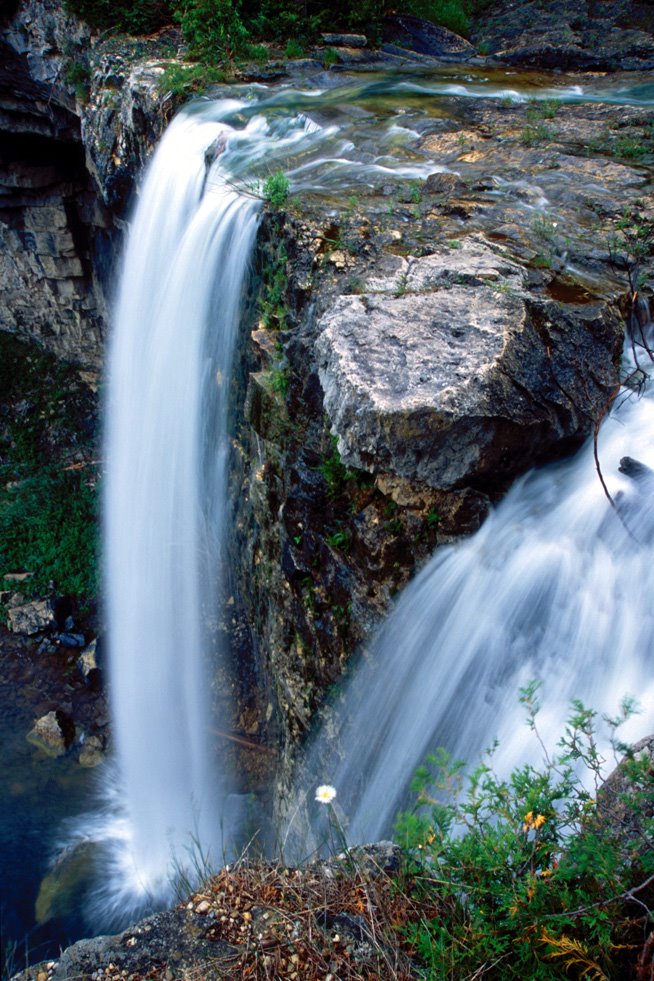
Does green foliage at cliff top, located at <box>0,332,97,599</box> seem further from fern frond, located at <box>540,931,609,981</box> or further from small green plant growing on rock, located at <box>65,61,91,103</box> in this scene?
fern frond, located at <box>540,931,609,981</box>

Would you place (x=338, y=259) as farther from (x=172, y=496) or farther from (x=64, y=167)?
(x=64, y=167)

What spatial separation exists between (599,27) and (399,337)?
9.54 m

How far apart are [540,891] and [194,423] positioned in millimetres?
5669

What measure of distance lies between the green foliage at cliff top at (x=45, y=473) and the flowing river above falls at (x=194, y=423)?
1601mm

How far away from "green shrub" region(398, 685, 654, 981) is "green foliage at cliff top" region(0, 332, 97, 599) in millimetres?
8826

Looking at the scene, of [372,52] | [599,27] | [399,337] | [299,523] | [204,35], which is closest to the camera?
[399,337]

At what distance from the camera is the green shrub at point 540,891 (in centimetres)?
184

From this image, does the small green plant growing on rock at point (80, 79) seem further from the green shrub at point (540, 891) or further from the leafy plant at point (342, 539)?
the green shrub at point (540, 891)

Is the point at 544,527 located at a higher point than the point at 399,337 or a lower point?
lower

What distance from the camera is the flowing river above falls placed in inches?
213

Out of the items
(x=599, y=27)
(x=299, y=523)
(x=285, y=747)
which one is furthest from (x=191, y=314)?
(x=599, y=27)

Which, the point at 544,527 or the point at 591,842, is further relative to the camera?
the point at 544,527

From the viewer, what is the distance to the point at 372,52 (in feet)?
31.3

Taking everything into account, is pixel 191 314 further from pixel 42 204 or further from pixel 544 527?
pixel 42 204
